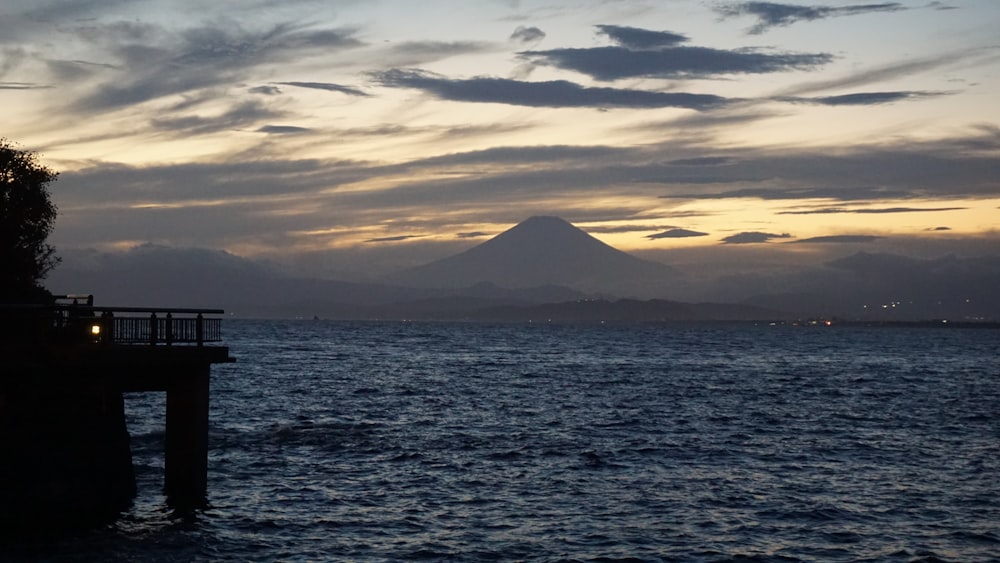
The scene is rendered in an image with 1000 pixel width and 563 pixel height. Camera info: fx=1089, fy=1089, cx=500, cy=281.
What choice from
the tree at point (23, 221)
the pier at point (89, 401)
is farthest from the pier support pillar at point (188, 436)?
the tree at point (23, 221)

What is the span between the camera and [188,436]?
29.5 metres

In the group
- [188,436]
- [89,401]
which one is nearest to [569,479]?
[188,436]

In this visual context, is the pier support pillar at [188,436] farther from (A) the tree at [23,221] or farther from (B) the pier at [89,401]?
(A) the tree at [23,221]

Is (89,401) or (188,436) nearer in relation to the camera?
(89,401)

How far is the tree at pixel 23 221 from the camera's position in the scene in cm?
3800

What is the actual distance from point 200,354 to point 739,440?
26521mm

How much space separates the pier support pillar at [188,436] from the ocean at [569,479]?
0.62 m

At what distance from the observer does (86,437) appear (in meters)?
27.8

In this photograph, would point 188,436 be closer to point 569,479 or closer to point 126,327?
point 126,327

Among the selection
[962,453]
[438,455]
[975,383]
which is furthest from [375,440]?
[975,383]

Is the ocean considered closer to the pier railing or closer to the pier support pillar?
the pier support pillar

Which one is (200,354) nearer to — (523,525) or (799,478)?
(523,525)

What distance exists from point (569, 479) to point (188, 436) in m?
12.8

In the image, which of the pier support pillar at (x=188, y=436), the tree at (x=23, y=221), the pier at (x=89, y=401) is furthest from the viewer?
the tree at (x=23, y=221)
